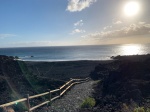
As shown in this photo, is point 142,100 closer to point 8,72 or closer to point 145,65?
point 145,65

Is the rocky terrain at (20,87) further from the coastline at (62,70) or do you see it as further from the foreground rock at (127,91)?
the coastline at (62,70)

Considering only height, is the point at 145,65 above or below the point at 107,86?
above

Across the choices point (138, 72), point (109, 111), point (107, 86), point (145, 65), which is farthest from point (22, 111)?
point (145, 65)

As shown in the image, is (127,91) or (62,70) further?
(62,70)

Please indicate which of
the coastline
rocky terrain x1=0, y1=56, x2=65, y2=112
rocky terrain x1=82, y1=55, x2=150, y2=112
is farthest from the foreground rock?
the coastline

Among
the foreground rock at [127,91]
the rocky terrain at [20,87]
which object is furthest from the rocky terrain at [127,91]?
the rocky terrain at [20,87]

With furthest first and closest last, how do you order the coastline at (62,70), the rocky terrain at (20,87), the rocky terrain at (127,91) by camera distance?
the coastline at (62,70), the rocky terrain at (20,87), the rocky terrain at (127,91)

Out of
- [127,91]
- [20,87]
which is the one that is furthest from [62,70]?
[127,91]

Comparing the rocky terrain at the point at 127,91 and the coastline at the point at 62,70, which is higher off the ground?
the rocky terrain at the point at 127,91

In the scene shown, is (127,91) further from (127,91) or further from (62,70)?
(62,70)

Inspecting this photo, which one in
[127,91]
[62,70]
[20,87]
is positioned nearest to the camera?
[127,91]

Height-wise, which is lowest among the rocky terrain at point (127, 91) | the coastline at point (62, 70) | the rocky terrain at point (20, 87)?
the coastline at point (62, 70)
